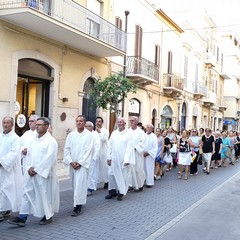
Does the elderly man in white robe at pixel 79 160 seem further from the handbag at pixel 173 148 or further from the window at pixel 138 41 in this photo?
the window at pixel 138 41

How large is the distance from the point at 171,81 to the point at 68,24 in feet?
44.3

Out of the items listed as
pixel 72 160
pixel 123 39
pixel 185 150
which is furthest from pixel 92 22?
pixel 72 160

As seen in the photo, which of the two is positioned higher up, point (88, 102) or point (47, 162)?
point (88, 102)

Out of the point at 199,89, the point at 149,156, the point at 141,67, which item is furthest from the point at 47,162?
the point at 199,89

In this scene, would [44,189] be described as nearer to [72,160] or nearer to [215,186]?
[72,160]

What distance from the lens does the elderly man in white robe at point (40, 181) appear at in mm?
5961

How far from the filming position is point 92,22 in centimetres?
1595

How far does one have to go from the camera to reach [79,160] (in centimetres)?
694

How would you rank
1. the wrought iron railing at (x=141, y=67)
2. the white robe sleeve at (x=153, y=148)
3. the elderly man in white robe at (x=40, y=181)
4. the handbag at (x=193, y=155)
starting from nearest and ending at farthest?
the elderly man in white robe at (x=40, y=181)
the white robe sleeve at (x=153, y=148)
the handbag at (x=193, y=155)
the wrought iron railing at (x=141, y=67)

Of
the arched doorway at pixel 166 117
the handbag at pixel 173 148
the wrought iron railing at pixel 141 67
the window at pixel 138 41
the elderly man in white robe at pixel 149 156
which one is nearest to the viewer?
the elderly man in white robe at pixel 149 156

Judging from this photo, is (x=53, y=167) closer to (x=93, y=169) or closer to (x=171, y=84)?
(x=93, y=169)

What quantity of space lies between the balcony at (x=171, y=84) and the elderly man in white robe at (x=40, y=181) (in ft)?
63.0

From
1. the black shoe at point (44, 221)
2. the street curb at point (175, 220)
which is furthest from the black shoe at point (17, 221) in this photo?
the street curb at point (175, 220)

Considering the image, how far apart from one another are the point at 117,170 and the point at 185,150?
15.6 feet
